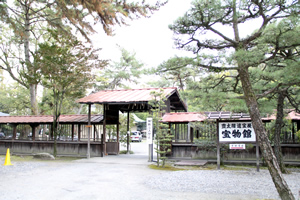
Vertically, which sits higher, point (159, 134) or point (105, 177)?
point (159, 134)

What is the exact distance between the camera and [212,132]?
482 inches

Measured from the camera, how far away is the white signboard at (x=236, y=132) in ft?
34.1

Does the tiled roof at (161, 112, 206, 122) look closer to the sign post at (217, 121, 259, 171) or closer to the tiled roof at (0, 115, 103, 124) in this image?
the sign post at (217, 121, 259, 171)

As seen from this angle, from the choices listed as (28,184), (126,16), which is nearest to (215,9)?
(126,16)

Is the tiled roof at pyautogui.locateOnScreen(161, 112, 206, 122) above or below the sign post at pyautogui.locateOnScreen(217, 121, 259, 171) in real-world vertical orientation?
above

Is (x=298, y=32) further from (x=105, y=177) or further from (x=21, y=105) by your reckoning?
(x=21, y=105)

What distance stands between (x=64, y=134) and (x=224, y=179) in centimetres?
1197

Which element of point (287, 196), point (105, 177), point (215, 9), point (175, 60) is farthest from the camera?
point (105, 177)

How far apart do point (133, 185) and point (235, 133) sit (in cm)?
533

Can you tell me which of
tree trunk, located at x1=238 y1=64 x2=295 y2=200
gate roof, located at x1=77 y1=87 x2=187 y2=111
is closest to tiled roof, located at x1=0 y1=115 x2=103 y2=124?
gate roof, located at x1=77 y1=87 x2=187 y2=111

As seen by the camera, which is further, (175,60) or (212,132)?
(212,132)

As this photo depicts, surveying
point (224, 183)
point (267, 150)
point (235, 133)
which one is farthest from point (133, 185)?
point (235, 133)

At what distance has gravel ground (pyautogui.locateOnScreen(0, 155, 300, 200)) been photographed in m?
6.18

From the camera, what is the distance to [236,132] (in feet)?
34.8
